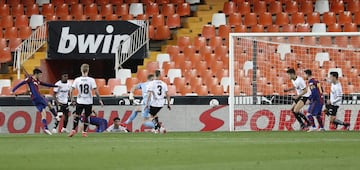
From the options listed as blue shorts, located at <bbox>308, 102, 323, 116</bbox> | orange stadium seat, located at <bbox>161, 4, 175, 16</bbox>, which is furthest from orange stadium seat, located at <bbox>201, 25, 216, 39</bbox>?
blue shorts, located at <bbox>308, 102, 323, 116</bbox>

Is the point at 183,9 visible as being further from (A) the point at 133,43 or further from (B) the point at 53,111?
(B) the point at 53,111

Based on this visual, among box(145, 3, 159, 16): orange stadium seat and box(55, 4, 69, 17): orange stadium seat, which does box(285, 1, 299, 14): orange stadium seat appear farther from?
box(55, 4, 69, 17): orange stadium seat

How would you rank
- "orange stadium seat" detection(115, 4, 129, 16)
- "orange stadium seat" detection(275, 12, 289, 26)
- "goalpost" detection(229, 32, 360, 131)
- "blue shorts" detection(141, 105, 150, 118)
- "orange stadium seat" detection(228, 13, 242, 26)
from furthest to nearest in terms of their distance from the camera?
"orange stadium seat" detection(115, 4, 129, 16) → "orange stadium seat" detection(228, 13, 242, 26) → "orange stadium seat" detection(275, 12, 289, 26) → "goalpost" detection(229, 32, 360, 131) → "blue shorts" detection(141, 105, 150, 118)

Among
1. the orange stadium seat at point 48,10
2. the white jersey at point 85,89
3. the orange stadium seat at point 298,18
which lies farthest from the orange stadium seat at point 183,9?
the white jersey at point 85,89

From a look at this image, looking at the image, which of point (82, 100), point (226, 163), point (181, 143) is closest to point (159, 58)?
point (82, 100)

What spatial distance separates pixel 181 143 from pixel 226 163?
17.1ft

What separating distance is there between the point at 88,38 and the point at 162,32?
7.93ft

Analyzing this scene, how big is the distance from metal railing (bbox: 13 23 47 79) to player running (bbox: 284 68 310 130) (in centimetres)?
861

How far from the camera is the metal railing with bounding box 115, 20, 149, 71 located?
3080 cm

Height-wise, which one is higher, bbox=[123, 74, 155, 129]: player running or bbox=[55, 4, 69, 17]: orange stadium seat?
bbox=[55, 4, 69, 17]: orange stadium seat

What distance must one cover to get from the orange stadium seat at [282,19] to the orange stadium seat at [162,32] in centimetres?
338

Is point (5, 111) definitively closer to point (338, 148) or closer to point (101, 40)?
point (101, 40)

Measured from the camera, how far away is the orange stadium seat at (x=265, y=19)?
31516mm

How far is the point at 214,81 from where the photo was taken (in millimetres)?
29250
